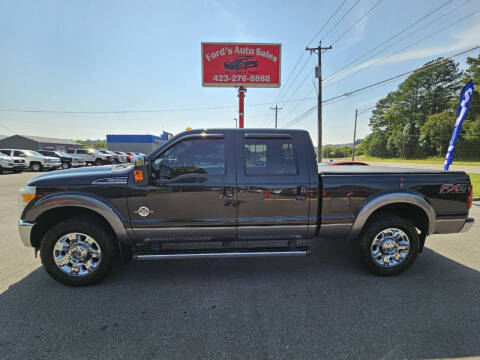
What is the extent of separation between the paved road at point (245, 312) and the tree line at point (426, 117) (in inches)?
2097

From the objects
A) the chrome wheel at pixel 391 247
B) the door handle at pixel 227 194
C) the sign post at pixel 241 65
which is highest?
the sign post at pixel 241 65

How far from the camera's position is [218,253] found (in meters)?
2.68

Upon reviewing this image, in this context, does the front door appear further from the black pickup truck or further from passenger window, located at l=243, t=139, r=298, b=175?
passenger window, located at l=243, t=139, r=298, b=175

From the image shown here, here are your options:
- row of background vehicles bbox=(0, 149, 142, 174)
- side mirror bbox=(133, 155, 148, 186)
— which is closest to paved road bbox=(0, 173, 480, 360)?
side mirror bbox=(133, 155, 148, 186)

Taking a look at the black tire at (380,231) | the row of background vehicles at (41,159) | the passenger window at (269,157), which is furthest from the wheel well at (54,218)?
the row of background vehicles at (41,159)

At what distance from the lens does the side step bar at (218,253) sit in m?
2.63

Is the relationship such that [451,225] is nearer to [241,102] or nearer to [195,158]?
[195,158]

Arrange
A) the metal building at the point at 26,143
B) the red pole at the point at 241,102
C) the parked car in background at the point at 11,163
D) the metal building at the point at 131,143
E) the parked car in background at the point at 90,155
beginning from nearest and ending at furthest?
the red pole at the point at 241,102 < the parked car in background at the point at 11,163 < the parked car in background at the point at 90,155 < the metal building at the point at 131,143 < the metal building at the point at 26,143

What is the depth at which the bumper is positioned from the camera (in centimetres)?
296

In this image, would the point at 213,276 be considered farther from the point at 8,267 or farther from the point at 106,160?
the point at 106,160

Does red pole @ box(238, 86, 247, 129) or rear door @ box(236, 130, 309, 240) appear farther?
red pole @ box(238, 86, 247, 129)

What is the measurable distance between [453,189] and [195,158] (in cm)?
347

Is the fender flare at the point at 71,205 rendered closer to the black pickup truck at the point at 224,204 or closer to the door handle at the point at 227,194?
the black pickup truck at the point at 224,204

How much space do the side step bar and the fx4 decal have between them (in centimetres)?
204
